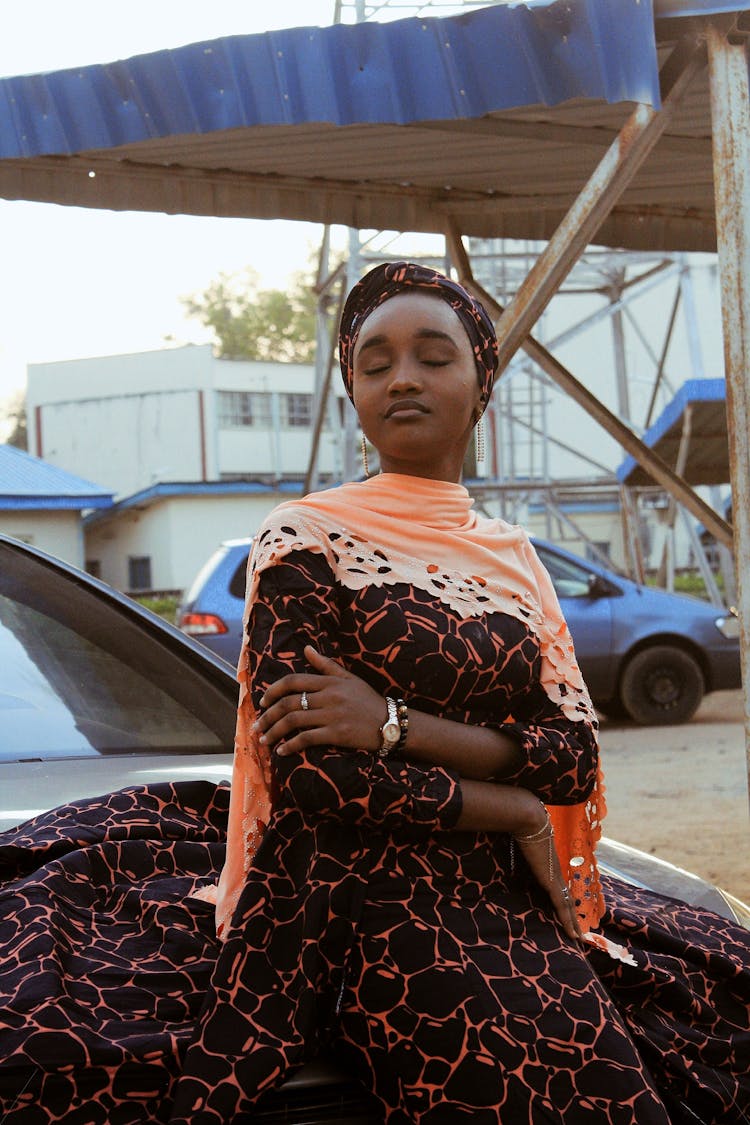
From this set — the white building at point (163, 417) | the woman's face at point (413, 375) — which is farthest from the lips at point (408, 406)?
the white building at point (163, 417)

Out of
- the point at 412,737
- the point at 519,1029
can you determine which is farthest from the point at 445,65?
the point at 519,1029

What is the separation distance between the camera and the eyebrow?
5.92 ft

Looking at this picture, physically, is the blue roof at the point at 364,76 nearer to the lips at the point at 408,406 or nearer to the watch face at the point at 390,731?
the lips at the point at 408,406

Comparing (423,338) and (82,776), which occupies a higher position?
(423,338)

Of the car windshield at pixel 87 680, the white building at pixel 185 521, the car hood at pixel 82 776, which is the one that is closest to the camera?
the car hood at pixel 82 776

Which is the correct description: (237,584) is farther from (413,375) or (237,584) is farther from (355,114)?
(413,375)

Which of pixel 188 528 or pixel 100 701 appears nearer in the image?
pixel 100 701

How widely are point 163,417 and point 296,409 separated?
157 inches

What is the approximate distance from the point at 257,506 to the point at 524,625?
26525 mm

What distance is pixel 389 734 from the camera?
61.8 inches

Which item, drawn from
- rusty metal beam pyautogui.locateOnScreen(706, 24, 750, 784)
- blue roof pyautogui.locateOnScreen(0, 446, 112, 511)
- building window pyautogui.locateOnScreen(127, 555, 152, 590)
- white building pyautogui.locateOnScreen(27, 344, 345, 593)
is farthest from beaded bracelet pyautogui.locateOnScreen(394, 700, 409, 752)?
white building pyautogui.locateOnScreen(27, 344, 345, 593)

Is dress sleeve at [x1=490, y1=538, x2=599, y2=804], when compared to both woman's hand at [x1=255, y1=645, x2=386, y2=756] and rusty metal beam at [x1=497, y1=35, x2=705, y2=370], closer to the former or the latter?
woman's hand at [x1=255, y1=645, x2=386, y2=756]

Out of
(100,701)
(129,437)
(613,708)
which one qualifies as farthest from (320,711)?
(129,437)

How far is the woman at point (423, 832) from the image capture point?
1405 millimetres
